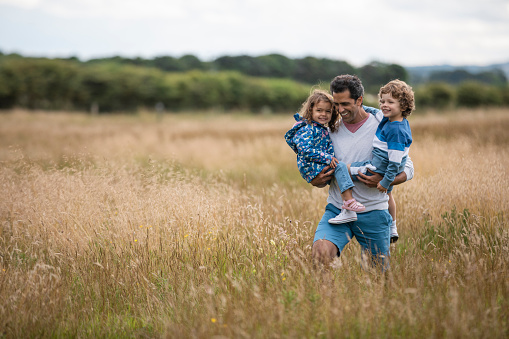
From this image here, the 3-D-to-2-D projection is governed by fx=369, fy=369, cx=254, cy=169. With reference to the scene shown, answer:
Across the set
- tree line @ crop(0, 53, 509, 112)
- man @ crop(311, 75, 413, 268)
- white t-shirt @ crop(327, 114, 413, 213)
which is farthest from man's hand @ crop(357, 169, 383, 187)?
→ tree line @ crop(0, 53, 509, 112)

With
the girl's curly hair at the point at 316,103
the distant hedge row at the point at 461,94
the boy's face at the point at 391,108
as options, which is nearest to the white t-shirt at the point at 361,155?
the girl's curly hair at the point at 316,103

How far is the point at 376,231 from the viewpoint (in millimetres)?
A: 3123

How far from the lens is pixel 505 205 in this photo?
4.41 meters

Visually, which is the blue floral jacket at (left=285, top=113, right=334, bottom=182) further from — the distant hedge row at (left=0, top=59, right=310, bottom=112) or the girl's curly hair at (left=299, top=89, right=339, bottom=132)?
the distant hedge row at (left=0, top=59, right=310, bottom=112)

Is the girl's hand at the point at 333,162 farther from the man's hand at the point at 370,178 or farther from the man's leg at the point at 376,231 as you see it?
the man's leg at the point at 376,231

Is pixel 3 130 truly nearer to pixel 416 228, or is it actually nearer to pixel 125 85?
pixel 416 228

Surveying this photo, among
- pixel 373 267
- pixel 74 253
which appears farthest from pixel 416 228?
pixel 74 253

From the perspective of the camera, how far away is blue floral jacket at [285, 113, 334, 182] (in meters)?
3.12

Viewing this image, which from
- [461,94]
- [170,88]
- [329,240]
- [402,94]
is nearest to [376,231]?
[329,240]

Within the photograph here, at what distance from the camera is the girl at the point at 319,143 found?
10.0 feet

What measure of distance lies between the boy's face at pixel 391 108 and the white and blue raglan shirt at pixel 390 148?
0.05 meters

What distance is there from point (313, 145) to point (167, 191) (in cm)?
234

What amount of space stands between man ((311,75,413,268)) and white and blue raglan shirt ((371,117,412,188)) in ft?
0.29

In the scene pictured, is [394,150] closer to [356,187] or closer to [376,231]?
[356,187]
